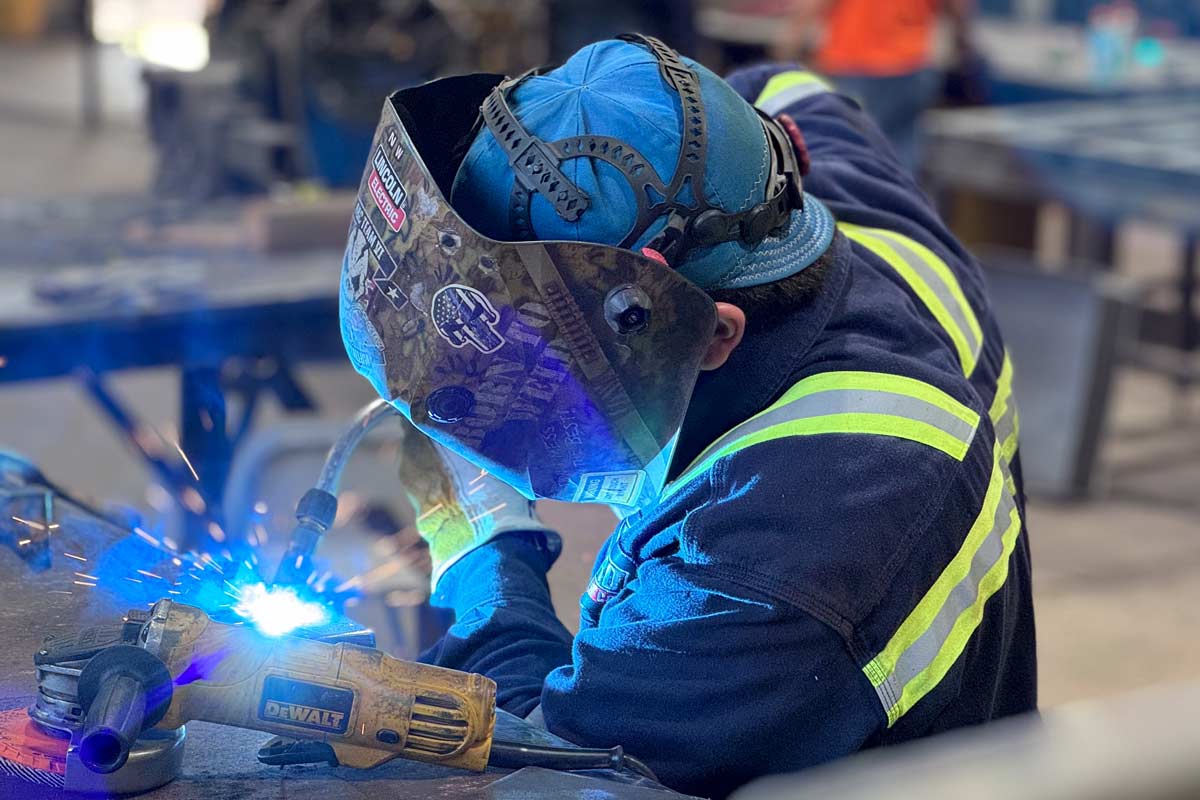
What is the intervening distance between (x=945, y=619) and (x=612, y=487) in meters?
0.31

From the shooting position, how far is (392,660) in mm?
1138

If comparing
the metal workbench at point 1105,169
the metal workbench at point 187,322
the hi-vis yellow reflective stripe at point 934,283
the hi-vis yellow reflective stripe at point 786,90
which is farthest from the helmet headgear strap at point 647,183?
the metal workbench at point 1105,169

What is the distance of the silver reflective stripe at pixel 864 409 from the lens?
1189 millimetres

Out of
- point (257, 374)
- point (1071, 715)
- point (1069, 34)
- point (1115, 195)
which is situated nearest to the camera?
point (1071, 715)

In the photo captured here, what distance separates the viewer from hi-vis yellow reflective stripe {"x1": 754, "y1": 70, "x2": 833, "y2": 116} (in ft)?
5.81

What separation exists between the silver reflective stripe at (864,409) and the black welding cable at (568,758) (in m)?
0.28

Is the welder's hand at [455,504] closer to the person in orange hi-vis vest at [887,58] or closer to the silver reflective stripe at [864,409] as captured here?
the silver reflective stripe at [864,409]

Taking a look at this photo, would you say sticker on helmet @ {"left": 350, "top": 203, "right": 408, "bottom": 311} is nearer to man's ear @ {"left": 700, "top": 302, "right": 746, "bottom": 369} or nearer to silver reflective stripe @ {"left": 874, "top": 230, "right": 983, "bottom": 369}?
man's ear @ {"left": 700, "top": 302, "right": 746, "bottom": 369}

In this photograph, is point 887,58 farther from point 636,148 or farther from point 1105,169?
point 636,148

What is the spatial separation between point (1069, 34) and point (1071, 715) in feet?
29.0

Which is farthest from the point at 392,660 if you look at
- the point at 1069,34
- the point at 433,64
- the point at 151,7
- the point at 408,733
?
the point at 151,7

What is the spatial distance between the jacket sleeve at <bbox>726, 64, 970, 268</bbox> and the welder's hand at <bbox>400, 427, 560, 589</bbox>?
47 centimetres

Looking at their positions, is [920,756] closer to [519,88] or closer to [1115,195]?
[519,88]

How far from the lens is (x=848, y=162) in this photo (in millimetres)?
1639
